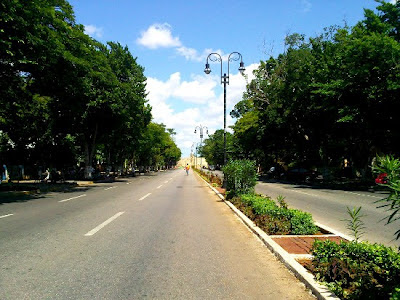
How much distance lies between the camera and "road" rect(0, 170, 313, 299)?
436 centimetres

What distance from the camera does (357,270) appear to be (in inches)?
164

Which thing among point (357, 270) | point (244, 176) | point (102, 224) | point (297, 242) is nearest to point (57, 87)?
point (244, 176)

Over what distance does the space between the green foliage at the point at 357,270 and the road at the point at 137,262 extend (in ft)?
1.40

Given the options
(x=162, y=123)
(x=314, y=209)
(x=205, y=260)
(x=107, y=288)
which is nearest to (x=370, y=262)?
(x=205, y=260)

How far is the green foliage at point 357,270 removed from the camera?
3745 mm

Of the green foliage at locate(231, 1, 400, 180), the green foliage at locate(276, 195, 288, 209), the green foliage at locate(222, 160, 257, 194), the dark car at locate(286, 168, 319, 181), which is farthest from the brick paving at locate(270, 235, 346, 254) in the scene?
the dark car at locate(286, 168, 319, 181)

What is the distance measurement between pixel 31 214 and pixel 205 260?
25.9 feet

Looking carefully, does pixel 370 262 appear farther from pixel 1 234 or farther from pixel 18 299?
pixel 1 234

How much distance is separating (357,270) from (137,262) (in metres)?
3.38

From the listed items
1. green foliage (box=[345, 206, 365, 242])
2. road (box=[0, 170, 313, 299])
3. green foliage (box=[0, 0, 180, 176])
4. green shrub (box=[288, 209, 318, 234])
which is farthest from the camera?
green foliage (box=[0, 0, 180, 176])

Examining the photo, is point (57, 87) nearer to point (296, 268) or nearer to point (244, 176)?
point (244, 176)

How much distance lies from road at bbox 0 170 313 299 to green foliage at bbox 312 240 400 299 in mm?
428

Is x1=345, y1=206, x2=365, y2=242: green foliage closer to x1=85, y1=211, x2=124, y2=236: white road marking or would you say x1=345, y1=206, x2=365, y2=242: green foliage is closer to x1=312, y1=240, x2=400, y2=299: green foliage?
x1=312, y1=240, x2=400, y2=299: green foliage

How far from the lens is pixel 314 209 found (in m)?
13.0
